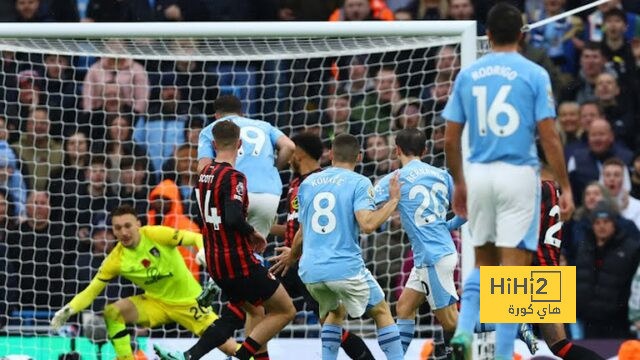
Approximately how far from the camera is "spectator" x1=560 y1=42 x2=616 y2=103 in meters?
14.1

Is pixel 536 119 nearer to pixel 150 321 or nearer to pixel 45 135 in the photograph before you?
pixel 150 321

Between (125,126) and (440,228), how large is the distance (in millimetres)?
4563

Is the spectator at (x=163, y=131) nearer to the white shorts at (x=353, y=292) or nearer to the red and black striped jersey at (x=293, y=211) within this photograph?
the red and black striped jersey at (x=293, y=211)

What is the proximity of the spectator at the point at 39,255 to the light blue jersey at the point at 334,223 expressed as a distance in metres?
4.29

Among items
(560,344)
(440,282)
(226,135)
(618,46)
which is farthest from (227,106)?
(618,46)

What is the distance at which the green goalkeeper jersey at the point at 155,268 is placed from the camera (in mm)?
11869

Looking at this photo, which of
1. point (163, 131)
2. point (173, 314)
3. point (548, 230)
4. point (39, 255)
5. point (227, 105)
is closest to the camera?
point (548, 230)

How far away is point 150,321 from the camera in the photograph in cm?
1223

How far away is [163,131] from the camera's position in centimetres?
1379

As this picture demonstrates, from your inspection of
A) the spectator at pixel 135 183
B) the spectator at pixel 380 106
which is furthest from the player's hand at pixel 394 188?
the spectator at pixel 135 183

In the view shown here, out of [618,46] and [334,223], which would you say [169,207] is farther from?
[618,46]

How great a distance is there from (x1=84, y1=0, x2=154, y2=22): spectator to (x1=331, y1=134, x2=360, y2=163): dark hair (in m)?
6.11

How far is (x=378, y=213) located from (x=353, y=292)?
0.62 meters

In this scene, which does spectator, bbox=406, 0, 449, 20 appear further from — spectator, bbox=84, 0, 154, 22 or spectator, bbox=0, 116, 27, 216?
spectator, bbox=0, 116, 27, 216
